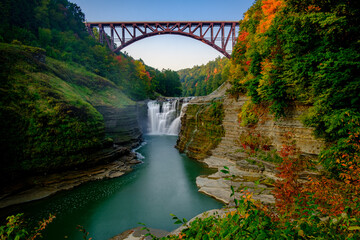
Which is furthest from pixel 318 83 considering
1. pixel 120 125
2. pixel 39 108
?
pixel 120 125

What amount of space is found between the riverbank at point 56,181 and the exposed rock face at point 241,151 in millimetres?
5971

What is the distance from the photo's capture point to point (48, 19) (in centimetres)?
2317

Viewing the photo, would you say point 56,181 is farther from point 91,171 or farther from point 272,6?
point 272,6

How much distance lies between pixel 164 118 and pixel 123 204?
1768 cm

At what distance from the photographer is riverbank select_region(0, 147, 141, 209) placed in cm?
783

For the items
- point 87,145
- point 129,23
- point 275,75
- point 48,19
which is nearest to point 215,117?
point 275,75

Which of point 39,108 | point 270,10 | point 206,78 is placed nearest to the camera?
point 270,10

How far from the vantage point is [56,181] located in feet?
29.9

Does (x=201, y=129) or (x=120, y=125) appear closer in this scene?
(x=201, y=129)

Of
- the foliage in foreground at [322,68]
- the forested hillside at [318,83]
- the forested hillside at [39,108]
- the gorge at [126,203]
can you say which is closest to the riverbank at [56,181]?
the gorge at [126,203]

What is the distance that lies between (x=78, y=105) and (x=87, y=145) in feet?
10.4

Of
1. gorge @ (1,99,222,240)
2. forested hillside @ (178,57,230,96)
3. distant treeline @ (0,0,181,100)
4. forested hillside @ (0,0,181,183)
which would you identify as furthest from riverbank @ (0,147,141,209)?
forested hillside @ (178,57,230,96)

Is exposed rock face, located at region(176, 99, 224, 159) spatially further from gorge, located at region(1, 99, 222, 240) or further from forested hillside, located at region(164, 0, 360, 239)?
forested hillside, located at region(164, 0, 360, 239)

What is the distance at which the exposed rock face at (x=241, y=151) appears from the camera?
7833mm
